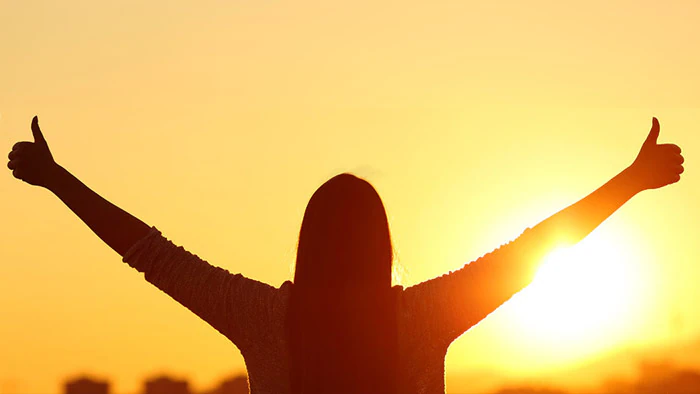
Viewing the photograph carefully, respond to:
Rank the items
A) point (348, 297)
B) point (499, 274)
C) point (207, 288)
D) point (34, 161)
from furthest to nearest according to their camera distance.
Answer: point (34, 161) → point (207, 288) → point (499, 274) → point (348, 297)

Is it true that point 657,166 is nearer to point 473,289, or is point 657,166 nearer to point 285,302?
point 473,289

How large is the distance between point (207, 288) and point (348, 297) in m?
0.72

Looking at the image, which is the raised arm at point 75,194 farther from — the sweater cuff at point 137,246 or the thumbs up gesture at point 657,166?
the thumbs up gesture at point 657,166

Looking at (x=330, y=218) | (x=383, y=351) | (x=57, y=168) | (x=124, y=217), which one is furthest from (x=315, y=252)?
(x=57, y=168)

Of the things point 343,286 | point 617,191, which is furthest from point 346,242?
point 617,191

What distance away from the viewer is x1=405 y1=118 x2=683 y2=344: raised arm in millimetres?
5566

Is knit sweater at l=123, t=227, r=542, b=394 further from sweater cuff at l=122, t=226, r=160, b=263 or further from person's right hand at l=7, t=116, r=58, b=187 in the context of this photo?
person's right hand at l=7, t=116, r=58, b=187

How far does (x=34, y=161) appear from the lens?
584cm

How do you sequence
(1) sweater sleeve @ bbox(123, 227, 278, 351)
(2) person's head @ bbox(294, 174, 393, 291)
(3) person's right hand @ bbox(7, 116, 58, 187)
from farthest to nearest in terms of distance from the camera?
(3) person's right hand @ bbox(7, 116, 58, 187) → (1) sweater sleeve @ bbox(123, 227, 278, 351) → (2) person's head @ bbox(294, 174, 393, 291)

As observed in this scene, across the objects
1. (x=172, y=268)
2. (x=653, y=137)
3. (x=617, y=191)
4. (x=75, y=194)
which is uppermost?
(x=653, y=137)

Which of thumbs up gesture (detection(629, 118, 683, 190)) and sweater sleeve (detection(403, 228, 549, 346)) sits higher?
thumbs up gesture (detection(629, 118, 683, 190))

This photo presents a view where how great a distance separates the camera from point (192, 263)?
5754mm

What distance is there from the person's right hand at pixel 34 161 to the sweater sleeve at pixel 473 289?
185 centimetres

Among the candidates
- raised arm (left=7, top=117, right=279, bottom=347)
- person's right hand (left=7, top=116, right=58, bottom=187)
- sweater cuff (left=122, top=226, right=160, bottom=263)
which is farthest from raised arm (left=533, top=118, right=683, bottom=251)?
person's right hand (left=7, top=116, right=58, bottom=187)
